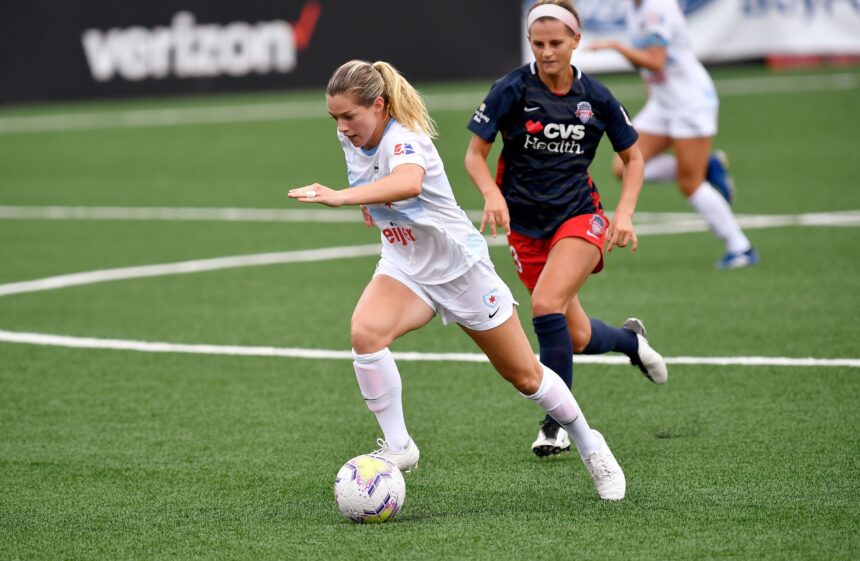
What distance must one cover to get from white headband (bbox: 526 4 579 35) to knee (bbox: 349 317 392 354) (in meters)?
1.85

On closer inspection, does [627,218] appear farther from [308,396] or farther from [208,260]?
[208,260]

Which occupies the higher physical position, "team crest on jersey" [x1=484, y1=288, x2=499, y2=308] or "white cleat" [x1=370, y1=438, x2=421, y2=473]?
"team crest on jersey" [x1=484, y1=288, x2=499, y2=308]

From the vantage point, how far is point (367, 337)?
601 centimetres

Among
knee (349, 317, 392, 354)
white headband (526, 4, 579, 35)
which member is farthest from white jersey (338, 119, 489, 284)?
white headband (526, 4, 579, 35)

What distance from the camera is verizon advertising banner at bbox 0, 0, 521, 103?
77.5 feet

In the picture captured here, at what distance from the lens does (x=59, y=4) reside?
928 inches

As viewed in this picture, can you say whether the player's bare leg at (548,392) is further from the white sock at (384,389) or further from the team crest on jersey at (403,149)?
the team crest on jersey at (403,149)

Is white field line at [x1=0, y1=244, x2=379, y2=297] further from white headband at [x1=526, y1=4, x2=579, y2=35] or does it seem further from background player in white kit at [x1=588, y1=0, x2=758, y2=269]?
white headband at [x1=526, y1=4, x2=579, y2=35]

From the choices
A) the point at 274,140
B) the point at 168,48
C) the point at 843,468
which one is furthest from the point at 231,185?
the point at 843,468

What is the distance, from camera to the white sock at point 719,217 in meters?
11.4

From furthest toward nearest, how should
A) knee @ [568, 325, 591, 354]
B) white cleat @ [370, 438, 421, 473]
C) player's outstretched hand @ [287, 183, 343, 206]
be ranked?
knee @ [568, 325, 591, 354]
white cleat @ [370, 438, 421, 473]
player's outstretched hand @ [287, 183, 343, 206]

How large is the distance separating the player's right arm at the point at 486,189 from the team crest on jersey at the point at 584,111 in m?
0.47

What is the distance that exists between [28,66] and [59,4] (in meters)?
1.28

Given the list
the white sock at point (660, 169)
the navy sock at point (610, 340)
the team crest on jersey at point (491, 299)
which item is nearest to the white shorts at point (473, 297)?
the team crest on jersey at point (491, 299)
